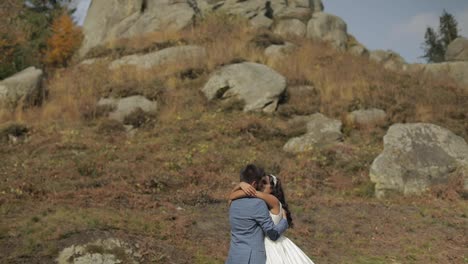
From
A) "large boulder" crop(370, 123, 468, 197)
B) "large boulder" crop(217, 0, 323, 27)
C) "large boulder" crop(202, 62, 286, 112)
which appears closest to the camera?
"large boulder" crop(370, 123, 468, 197)

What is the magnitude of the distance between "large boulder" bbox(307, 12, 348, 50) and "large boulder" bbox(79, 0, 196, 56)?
7.36 metres

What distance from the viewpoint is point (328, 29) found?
101ft

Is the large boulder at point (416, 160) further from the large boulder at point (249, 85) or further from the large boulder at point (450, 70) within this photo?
the large boulder at point (450, 70)

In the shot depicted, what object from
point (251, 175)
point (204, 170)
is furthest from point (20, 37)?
point (251, 175)

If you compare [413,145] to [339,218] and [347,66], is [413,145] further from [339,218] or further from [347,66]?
[347,66]

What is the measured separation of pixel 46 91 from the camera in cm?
2036

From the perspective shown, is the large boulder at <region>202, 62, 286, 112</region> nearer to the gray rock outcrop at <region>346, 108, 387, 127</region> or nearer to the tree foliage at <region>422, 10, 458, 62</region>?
the gray rock outcrop at <region>346, 108, 387, 127</region>

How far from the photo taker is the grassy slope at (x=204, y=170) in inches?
342

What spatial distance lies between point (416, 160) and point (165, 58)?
525 inches

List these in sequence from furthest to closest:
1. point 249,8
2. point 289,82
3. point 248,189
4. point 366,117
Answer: point 249,8
point 289,82
point 366,117
point 248,189

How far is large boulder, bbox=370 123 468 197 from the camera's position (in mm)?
12516

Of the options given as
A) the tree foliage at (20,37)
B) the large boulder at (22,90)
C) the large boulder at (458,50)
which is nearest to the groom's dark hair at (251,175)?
the large boulder at (22,90)

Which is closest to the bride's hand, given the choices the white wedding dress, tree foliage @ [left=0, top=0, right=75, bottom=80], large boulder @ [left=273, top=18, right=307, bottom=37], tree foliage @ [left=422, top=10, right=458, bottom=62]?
the white wedding dress

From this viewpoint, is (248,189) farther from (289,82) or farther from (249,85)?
(289,82)
